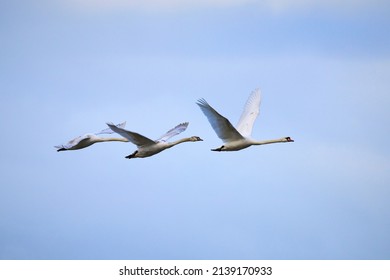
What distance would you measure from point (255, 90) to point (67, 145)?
432 cm

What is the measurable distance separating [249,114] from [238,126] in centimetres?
46

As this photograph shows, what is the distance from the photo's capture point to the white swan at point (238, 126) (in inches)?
857

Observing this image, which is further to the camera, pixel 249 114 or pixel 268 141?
pixel 249 114

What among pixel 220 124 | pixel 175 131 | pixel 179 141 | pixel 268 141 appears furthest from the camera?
pixel 175 131

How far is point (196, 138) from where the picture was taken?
76.7 ft

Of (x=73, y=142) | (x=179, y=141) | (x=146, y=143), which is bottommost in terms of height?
(x=146, y=143)

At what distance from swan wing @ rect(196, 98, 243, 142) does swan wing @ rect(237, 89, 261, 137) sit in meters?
0.89

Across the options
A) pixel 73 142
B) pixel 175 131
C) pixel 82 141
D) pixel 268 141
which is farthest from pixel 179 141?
pixel 73 142

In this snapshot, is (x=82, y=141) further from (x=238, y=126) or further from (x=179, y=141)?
(x=238, y=126)

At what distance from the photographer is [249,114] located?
957 inches

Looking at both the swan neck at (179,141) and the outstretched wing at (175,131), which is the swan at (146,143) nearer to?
the swan neck at (179,141)

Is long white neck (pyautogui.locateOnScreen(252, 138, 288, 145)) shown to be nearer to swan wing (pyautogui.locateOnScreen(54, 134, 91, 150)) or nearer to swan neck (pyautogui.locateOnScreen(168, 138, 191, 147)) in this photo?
swan neck (pyautogui.locateOnScreen(168, 138, 191, 147))

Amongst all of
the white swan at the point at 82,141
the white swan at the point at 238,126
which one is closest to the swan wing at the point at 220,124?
the white swan at the point at 238,126
